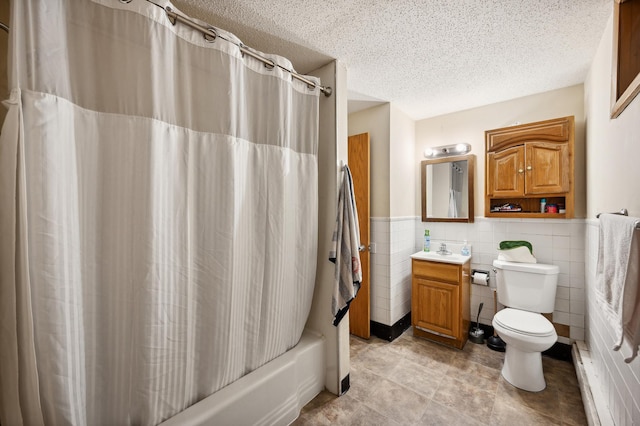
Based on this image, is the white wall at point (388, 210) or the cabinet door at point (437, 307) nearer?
the cabinet door at point (437, 307)

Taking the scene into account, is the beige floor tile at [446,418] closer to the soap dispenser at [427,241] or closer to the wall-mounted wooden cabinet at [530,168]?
the soap dispenser at [427,241]

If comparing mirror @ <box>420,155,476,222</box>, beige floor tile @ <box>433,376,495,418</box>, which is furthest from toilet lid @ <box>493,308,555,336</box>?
mirror @ <box>420,155,476,222</box>

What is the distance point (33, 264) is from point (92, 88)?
639 millimetres

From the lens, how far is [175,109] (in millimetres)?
1149

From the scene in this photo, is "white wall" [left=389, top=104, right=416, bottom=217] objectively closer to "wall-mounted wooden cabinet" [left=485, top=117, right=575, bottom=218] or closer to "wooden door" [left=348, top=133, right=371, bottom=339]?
"wooden door" [left=348, top=133, right=371, bottom=339]

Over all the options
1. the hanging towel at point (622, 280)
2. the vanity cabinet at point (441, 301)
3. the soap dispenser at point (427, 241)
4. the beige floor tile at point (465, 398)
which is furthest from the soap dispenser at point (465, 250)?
the hanging towel at point (622, 280)

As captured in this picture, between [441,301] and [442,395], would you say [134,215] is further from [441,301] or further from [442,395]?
[441,301]

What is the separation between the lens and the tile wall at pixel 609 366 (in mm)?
1041

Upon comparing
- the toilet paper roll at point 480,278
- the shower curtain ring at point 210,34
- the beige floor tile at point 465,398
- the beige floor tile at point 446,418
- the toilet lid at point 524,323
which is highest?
the shower curtain ring at point 210,34

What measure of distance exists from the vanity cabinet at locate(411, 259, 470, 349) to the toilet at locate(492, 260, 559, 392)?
316mm

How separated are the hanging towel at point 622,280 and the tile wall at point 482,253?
142 centimetres

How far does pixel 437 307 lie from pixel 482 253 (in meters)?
0.74

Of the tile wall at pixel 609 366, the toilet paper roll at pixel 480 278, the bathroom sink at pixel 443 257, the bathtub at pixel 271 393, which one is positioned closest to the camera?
the tile wall at pixel 609 366

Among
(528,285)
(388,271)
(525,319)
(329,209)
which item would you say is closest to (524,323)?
(525,319)
